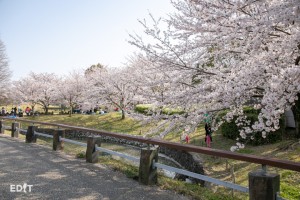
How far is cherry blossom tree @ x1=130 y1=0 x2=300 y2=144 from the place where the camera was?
14.5 feet

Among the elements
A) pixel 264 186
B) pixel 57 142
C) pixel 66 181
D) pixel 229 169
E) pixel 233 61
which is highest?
pixel 233 61

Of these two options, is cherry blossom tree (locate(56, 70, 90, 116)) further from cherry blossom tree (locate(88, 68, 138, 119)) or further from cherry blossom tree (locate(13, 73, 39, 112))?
cherry blossom tree (locate(88, 68, 138, 119))

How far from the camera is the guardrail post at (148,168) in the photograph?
5.62 meters

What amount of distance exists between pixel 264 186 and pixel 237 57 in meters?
4.03

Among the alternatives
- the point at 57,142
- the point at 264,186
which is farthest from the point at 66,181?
the point at 57,142

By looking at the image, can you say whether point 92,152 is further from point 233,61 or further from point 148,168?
point 233,61

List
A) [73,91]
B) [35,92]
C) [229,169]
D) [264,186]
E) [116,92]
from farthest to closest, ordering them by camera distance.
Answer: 1. [35,92]
2. [73,91]
3. [116,92]
4. [229,169]
5. [264,186]

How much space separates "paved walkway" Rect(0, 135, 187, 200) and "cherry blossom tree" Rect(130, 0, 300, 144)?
Result: 1.93 metres

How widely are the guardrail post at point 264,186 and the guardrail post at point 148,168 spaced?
231 centimetres

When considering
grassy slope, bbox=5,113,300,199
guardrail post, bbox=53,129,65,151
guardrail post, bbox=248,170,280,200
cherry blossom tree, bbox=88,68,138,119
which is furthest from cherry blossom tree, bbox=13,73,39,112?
guardrail post, bbox=248,170,280,200

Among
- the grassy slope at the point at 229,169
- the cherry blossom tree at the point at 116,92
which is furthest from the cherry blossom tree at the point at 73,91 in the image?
the grassy slope at the point at 229,169

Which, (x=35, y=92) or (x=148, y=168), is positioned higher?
(x=35, y=92)

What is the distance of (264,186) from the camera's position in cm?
366

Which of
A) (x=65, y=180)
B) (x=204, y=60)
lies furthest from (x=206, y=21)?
(x=65, y=180)
